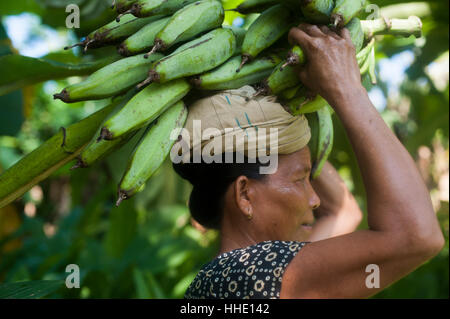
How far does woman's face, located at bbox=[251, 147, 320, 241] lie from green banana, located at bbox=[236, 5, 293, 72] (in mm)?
335

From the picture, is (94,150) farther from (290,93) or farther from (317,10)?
(317,10)

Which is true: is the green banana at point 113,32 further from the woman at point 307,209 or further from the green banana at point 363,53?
the green banana at point 363,53

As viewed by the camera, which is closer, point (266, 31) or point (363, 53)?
point (266, 31)

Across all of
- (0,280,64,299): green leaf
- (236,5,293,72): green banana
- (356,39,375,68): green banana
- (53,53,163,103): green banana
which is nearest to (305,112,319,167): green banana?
(356,39,375,68): green banana

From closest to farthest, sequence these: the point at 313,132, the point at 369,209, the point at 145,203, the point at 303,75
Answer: the point at 369,209 < the point at 303,75 < the point at 313,132 < the point at 145,203

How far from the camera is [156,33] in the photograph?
4.40 feet

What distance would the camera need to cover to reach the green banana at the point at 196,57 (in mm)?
1229

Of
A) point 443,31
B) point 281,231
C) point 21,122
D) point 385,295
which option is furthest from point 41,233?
point 443,31

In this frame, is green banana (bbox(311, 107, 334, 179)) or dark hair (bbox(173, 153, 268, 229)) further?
green banana (bbox(311, 107, 334, 179))

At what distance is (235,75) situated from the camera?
1340mm

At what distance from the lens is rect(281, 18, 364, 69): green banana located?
48.2 inches

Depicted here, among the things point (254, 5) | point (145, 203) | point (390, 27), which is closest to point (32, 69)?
point (254, 5)

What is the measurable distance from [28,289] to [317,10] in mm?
1163

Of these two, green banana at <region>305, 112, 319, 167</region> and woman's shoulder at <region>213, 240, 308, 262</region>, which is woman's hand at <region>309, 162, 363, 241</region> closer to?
green banana at <region>305, 112, 319, 167</region>
